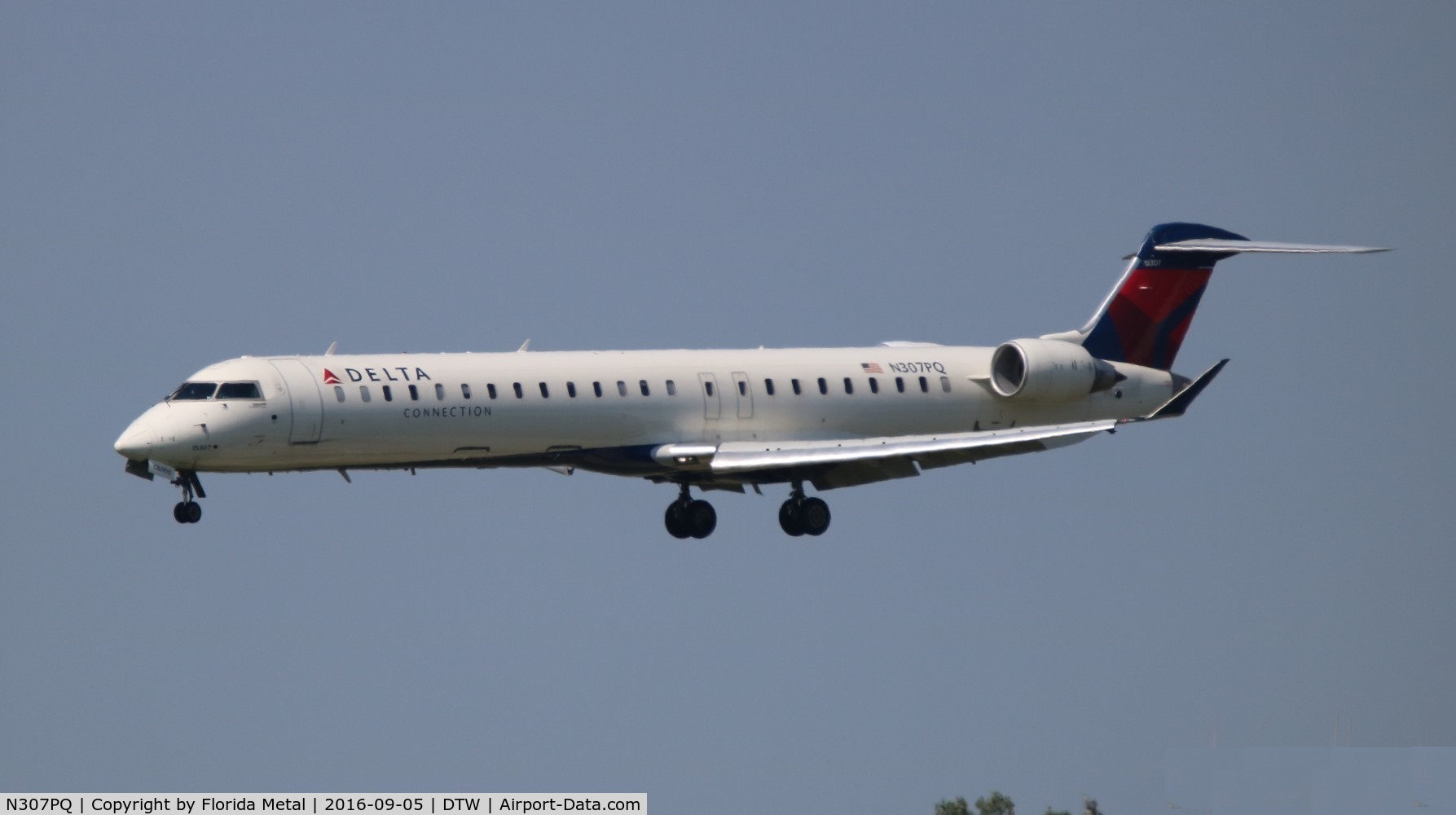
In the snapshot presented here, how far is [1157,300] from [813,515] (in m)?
9.82

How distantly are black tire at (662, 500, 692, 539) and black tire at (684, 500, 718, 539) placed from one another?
80 mm

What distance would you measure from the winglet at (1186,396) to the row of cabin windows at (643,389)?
5.16 metres

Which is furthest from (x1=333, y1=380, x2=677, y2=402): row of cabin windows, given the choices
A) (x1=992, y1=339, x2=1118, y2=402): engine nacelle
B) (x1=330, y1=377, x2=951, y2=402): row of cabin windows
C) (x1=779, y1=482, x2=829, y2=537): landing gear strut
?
(x1=992, y1=339, x2=1118, y2=402): engine nacelle

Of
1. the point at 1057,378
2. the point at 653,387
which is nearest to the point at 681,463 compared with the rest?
the point at 653,387

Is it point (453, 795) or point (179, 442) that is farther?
point (179, 442)

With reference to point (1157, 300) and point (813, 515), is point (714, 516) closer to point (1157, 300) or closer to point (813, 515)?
point (813, 515)

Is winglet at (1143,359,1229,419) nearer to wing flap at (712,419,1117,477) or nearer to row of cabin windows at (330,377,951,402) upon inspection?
wing flap at (712,419,1117,477)

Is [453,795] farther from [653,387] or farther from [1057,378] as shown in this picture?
[1057,378]

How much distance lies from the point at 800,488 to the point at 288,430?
1152 cm

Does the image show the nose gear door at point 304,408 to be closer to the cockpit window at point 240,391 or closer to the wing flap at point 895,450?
the cockpit window at point 240,391

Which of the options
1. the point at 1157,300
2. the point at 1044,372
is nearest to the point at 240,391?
the point at 1044,372

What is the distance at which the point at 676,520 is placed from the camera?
58219 millimetres

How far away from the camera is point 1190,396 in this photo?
53.8m

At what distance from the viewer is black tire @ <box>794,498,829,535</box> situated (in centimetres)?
5697
